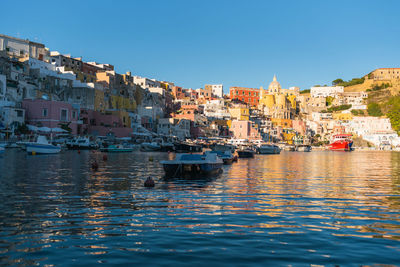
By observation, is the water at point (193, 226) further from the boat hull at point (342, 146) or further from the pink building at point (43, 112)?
the boat hull at point (342, 146)

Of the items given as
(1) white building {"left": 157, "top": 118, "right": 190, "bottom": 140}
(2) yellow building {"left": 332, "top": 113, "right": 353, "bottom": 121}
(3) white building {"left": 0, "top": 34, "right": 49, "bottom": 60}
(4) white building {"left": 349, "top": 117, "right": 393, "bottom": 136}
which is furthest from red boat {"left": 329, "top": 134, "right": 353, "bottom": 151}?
(3) white building {"left": 0, "top": 34, "right": 49, "bottom": 60}

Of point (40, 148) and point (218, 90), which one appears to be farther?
point (218, 90)

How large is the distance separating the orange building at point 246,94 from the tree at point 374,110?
56.5 metres

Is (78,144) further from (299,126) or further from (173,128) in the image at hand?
(299,126)

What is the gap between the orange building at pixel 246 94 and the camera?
183375mm

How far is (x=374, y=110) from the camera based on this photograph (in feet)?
600

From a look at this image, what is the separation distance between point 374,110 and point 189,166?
588 ft

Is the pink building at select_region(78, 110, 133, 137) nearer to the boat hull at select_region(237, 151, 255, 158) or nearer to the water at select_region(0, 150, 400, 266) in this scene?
the boat hull at select_region(237, 151, 255, 158)

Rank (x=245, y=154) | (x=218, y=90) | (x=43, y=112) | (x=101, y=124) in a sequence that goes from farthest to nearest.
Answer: (x=218, y=90), (x=101, y=124), (x=43, y=112), (x=245, y=154)

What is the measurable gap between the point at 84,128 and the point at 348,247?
2992 inches

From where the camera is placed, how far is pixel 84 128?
79562mm

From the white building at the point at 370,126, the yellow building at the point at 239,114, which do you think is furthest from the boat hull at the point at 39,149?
the white building at the point at 370,126

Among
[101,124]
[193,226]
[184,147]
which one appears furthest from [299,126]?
[193,226]

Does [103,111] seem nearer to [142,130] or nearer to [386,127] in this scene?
[142,130]
